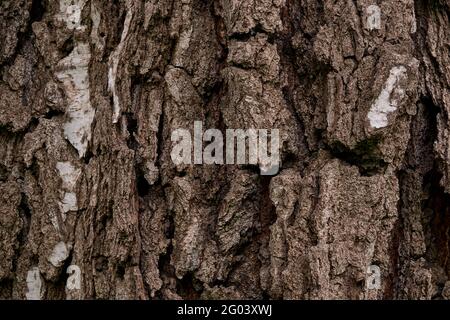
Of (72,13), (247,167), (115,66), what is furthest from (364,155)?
(72,13)

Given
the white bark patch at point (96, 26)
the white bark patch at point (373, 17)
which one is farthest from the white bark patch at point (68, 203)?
the white bark patch at point (373, 17)

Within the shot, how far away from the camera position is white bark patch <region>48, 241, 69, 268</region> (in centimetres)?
216

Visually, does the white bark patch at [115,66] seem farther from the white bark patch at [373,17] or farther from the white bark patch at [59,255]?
the white bark patch at [373,17]

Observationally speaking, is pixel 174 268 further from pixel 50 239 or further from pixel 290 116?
pixel 290 116

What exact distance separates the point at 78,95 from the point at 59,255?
0.54 meters

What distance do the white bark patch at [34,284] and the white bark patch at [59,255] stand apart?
0.09 m

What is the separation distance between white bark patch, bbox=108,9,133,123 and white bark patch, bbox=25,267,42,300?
1.87ft

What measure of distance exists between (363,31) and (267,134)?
441mm

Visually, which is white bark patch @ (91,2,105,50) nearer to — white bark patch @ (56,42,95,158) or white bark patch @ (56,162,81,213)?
white bark patch @ (56,42,95,158)

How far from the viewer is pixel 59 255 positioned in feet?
7.11

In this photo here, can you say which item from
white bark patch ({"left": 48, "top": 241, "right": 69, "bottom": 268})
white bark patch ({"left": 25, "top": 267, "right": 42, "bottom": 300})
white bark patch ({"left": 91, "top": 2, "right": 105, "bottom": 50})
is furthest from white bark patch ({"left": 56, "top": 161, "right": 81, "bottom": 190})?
white bark patch ({"left": 91, "top": 2, "right": 105, "bottom": 50})

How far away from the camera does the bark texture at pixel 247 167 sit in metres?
2.03

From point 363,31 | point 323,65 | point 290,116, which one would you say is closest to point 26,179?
point 290,116

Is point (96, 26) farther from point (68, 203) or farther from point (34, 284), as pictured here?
point (34, 284)
